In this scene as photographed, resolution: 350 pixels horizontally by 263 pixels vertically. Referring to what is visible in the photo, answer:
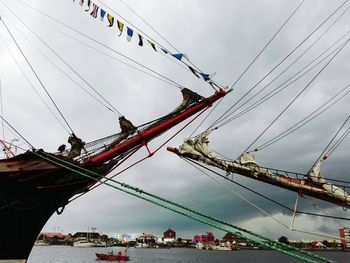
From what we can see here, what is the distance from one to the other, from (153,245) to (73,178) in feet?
565

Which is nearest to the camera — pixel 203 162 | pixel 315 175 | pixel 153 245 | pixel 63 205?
pixel 315 175

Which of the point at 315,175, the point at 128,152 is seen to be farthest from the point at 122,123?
the point at 315,175

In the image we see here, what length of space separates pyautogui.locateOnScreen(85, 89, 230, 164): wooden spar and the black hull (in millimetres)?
547

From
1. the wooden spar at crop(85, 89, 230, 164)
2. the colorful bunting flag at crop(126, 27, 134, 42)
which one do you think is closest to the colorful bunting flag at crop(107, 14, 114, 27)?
the colorful bunting flag at crop(126, 27, 134, 42)

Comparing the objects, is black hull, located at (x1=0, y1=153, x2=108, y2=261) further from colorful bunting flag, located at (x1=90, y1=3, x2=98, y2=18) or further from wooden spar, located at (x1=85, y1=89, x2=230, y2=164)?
colorful bunting flag, located at (x1=90, y1=3, x2=98, y2=18)

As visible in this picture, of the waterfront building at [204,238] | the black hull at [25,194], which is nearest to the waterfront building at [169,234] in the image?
the waterfront building at [204,238]

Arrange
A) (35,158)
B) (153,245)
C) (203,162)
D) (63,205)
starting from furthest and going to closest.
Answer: (153,245), (63,205), (35,158), (203,162)

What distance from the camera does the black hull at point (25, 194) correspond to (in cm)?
1450

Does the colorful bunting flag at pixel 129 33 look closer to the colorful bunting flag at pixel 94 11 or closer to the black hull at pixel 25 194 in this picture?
the colorful bunting flag at pixel 94 11

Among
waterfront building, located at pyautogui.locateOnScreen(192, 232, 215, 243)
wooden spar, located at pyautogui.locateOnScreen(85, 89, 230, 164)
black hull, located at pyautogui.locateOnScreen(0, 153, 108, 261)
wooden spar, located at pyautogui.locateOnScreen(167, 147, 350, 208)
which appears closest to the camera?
wooden spar, located at pyautogui.locateOnScreen(167, 147, 350, 208)

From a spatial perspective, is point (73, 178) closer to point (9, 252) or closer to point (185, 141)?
point (9, 252)

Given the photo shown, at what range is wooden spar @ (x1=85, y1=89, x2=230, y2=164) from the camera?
49.3ft

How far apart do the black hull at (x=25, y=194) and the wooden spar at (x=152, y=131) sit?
547mm

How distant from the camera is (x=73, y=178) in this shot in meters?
15.3
